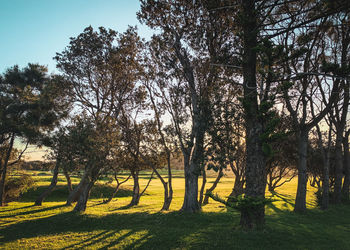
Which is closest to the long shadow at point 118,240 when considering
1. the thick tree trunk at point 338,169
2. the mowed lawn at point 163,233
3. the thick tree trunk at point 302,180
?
the mowed lawn at point 163,233

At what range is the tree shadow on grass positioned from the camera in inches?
480

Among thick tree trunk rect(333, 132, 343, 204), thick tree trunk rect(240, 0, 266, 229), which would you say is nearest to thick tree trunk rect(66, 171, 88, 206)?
thick tree trunk rect(240, 0, 266, 229)

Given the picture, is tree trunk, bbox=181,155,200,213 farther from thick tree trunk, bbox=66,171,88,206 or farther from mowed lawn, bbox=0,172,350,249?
thick tree trunk, bbox=66,171,88,206

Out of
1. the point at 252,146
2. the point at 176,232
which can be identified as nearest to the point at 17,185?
the point at 176,232

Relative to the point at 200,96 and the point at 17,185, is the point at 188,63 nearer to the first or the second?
the point at 200,96

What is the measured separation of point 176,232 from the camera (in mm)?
14445

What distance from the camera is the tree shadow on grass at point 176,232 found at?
12.2 meters

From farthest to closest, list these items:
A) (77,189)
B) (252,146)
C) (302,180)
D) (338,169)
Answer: (338,169), (77,189), (302,180), (252,146)

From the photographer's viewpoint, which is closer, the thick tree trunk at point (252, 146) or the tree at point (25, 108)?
the thick tree trunk at point (252, 146)

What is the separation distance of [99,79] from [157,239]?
2153 cm

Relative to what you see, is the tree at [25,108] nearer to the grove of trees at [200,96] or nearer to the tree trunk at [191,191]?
the grove of trees at [200,96]

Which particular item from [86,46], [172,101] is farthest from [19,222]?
[86,46]

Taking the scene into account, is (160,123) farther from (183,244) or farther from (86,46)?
(183,244)

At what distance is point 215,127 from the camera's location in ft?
60.3
